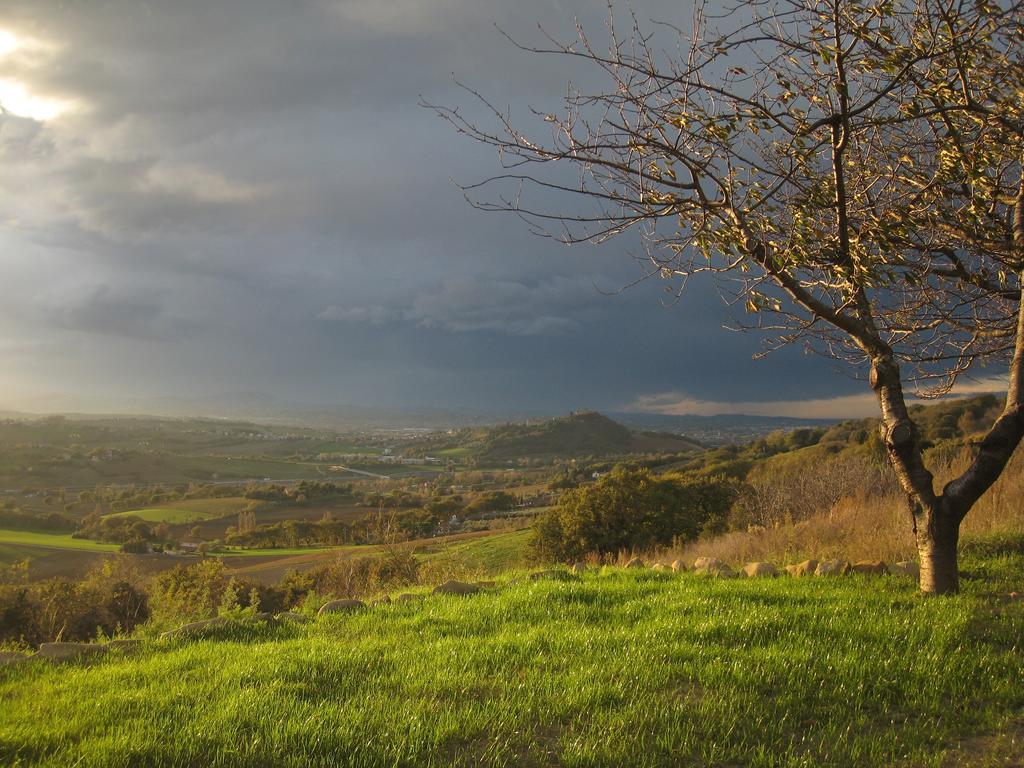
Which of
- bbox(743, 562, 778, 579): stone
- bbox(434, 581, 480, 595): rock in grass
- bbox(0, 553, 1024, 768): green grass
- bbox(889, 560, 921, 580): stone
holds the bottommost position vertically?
bbox(434, 581, 480, 595): rock in grass

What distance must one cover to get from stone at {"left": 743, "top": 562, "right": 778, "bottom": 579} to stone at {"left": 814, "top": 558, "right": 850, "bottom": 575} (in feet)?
1.96

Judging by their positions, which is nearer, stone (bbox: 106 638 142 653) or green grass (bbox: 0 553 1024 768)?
green grass (bbox: 0 553 1024 768)

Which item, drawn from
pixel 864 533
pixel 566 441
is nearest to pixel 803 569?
pixel 864 533

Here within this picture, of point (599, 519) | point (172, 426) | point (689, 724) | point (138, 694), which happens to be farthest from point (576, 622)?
point (172, 426)

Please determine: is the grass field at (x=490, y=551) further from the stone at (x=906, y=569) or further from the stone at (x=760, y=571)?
the stone at (x=906, y=569)

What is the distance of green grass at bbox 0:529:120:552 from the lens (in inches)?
1831

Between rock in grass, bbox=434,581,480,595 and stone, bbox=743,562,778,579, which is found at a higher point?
stone, bbox=743,562,778,579

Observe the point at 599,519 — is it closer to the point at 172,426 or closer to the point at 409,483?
the point at 409,483

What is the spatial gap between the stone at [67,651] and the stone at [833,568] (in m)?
8.77

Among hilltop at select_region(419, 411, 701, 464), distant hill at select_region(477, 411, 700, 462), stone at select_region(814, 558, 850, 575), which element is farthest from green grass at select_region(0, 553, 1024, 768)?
distant hill at select_region(477, 411, 700, 462)

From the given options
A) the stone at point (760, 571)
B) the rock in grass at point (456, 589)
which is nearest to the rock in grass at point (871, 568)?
the stone at point (760, 571)

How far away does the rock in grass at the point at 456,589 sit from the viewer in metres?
8.97

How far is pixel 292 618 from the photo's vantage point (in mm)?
7828

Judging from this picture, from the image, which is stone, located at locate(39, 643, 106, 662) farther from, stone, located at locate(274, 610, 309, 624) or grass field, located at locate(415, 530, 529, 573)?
grass field, located at locate(415, 530, 529, 573)
